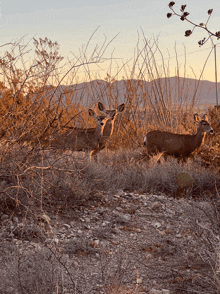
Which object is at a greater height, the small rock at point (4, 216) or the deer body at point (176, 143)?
the deer body at point (176, 143)

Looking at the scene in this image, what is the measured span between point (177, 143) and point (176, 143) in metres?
0.03

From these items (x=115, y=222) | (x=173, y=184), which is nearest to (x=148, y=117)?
(x=173, y=184)

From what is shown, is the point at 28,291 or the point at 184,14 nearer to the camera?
the point at 184,14

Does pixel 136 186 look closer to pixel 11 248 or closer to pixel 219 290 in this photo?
pixel 11 248

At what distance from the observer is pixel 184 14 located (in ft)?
9.86

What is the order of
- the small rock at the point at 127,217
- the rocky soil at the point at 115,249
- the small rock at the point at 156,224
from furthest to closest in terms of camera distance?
the small rock at the point at 127,217
the small rock at the point at 156,224
the rocky soil at the point at 115,249

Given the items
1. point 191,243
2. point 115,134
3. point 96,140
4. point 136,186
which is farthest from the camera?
point 115,134

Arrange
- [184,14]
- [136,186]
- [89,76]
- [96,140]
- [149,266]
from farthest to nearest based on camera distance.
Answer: [89,76] < [96,140] < [136,186] < [149,266] < [184,14]

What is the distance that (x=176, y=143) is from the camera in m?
9.65

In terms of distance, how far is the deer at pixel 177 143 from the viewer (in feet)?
31.6

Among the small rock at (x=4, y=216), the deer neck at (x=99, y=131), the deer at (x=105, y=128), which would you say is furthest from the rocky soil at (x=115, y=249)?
the deer neck at (x=99, y=131)

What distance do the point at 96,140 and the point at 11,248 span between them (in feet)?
16.0

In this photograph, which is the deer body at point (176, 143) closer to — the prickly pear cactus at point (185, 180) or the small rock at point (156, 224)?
the prickly pear cactus at point (185, 180)

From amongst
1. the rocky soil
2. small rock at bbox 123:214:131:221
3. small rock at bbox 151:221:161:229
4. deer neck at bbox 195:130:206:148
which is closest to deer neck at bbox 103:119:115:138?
deer neck at bbox 195:130:206:148
